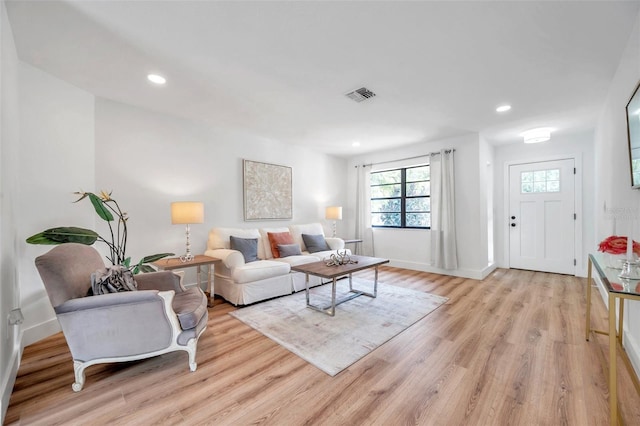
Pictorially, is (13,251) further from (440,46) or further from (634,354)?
(634,354)

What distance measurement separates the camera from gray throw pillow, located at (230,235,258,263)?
3.66 meters

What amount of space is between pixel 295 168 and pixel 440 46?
3415mm

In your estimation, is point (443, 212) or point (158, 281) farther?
point (443, 212)

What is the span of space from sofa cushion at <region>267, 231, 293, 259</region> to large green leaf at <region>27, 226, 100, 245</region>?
7.18ft

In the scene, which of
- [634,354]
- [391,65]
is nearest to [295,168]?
[391,65]

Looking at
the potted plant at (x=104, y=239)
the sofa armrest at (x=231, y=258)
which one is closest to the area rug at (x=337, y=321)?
the sofa armrest at (x=231, y=258)

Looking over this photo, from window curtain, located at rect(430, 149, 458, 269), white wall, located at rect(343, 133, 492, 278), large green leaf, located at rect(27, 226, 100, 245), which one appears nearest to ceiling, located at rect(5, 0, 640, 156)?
white wall, located at rect(343, 133, 492, 278)

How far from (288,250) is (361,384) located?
8.30ft

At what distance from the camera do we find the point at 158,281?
2369mm

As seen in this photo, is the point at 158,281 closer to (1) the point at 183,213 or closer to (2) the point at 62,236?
(2) the point at 62,236

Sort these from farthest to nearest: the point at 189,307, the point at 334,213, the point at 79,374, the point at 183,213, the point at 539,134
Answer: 1. the point at 334,213
2. the point at 539,134
3. the point at 183,213
4. the point at 189,307
5. the point at 79,374

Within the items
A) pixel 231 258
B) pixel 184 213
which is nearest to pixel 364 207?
pixel 231 258

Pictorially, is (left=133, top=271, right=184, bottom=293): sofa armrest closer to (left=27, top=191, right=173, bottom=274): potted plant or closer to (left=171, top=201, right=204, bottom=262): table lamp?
(left=27, top=191, right=173, bottom=274): potted plant

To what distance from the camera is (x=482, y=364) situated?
6.54ft
